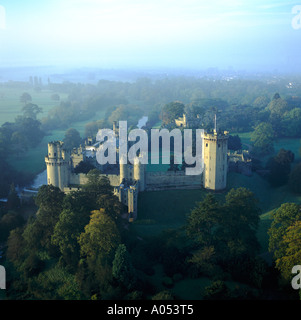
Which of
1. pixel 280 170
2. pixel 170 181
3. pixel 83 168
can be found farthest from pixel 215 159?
pixel 83 168

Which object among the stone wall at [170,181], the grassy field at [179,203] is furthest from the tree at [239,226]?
the stone wall at [170,181]

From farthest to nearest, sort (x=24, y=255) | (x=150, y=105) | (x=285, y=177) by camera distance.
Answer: (x=150, y=105) → (x=285, y=177) → (x=24, y=255)

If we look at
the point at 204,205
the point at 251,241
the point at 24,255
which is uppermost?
the point at 204,205

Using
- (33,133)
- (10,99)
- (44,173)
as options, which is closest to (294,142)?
(44,173)

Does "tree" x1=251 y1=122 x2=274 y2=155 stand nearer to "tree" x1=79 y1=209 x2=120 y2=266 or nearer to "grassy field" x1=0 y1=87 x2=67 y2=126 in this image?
"tree" x1=79 y1=209 x2=120 y2=266

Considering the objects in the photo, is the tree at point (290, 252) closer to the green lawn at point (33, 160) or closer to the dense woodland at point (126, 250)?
the dense woodland at point (126, 250)

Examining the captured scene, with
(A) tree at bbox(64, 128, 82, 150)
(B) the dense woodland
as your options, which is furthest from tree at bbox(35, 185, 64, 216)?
(A) tree at bbox(64, 128, 82, 150)

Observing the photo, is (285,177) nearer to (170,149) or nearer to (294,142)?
(170,149)
